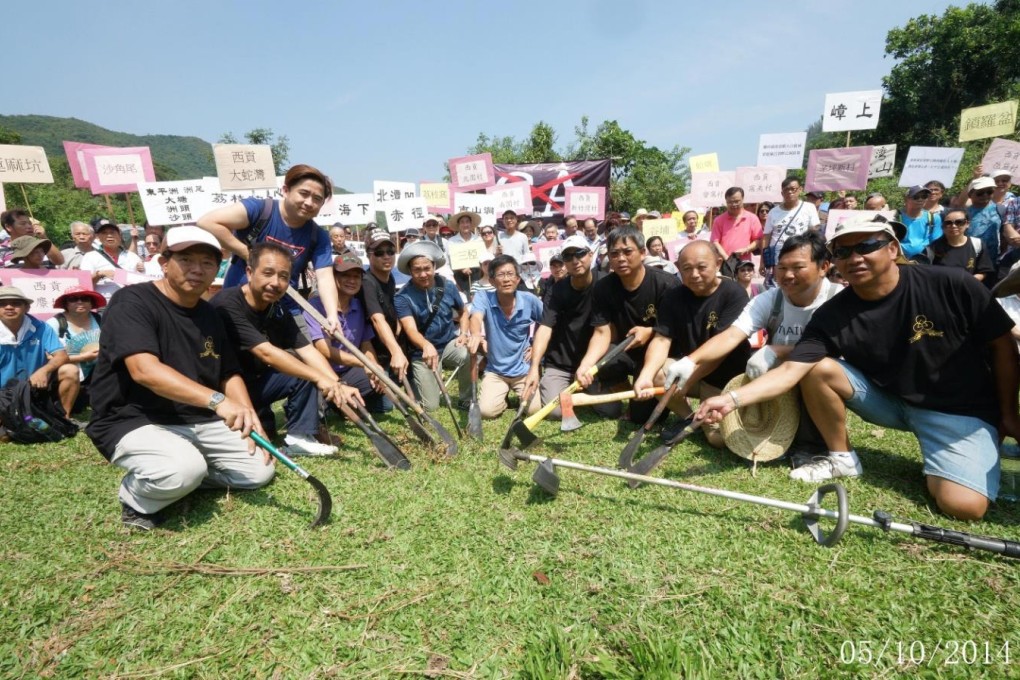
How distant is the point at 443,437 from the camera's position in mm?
4621

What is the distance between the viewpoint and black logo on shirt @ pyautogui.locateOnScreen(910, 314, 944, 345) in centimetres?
326

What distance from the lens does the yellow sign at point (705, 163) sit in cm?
1048

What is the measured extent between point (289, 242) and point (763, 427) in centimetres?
452

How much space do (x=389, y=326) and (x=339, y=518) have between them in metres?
2.85

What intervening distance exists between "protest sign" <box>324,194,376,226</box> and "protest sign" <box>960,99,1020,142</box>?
1121 centimetres

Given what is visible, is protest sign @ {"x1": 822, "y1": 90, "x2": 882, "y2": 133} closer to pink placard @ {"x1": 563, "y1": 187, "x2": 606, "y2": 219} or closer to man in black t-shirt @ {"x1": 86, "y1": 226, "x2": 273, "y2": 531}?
pink placard @ {"x1": 563, "y1": 187, "x2": 606, "y2": 219}

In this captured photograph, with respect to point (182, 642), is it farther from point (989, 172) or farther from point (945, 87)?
point (945, 87)

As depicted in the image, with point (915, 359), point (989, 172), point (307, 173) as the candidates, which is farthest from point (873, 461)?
point (989, 172)

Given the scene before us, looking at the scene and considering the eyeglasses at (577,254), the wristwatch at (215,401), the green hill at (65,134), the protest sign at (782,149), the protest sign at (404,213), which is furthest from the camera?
the green hill at (65,134)

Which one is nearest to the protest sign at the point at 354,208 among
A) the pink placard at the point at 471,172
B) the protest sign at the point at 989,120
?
the pink placard at the point at 471,172

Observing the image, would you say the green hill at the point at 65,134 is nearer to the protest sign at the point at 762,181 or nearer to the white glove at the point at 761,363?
the protest sign at the point at 762,181

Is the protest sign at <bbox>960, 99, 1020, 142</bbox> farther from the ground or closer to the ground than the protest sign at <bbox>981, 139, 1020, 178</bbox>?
farther from the ground

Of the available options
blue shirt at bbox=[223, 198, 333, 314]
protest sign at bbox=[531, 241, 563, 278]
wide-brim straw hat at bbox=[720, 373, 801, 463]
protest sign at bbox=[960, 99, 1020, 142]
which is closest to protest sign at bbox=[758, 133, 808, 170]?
protest sign at bbox=[960, 99, 1020, 142]

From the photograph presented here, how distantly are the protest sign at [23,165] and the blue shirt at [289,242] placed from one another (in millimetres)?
5590
